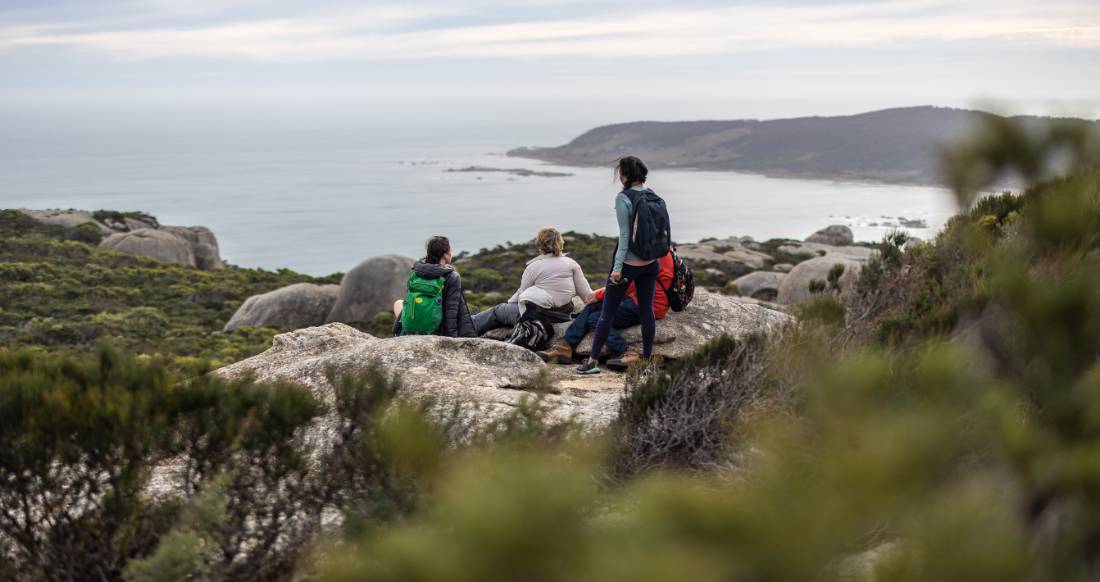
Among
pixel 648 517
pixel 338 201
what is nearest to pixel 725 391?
pixel 648 517

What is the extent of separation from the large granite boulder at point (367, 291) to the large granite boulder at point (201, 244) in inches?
768

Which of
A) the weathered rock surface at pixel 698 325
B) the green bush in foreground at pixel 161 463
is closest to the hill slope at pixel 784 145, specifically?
the weathered rock surface at pixel 698 325

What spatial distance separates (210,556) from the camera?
11.5 ft

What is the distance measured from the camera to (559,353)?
890 centimetres

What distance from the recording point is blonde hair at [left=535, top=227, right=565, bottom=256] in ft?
29.7

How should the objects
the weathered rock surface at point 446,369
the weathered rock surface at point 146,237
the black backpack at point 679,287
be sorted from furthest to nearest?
1. the weathered rock surface at point 146,237
2. the black backpack at point 679,287
3. the weathered rock surface at point 446,369

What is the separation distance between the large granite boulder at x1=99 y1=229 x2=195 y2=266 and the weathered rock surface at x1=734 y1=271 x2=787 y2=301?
2361 centimetres

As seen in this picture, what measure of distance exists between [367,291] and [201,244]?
2153 cm

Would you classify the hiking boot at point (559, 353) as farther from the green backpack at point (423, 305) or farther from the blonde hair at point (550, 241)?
the green backpack at point (423, 305)

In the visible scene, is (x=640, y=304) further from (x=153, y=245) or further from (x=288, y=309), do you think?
(x=153, y=245)

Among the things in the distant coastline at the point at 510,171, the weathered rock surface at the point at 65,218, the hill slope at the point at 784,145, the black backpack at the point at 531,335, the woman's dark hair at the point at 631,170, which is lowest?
the black backpack at the point at 531,335

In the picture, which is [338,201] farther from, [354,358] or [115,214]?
[354,358]

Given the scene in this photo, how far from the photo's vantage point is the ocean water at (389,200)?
201 ft

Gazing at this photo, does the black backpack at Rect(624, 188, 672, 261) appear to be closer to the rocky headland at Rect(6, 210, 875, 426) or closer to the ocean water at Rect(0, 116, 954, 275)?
the rocky headland at Rect(6, 210, 875, 426)
